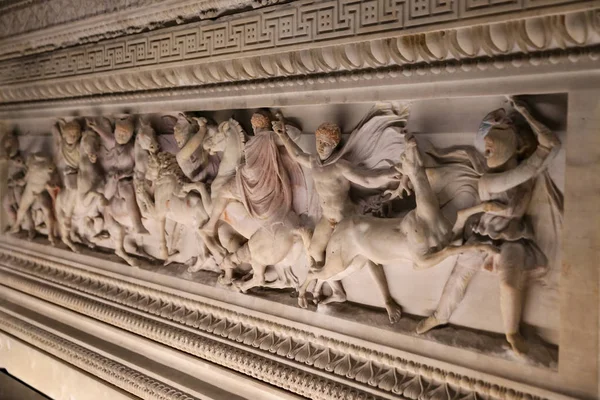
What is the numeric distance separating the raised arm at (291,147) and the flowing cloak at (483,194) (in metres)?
0.61

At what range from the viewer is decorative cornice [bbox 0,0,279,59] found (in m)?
2.80

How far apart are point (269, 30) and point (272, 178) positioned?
2.51 ft

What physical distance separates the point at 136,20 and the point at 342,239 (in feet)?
6.39

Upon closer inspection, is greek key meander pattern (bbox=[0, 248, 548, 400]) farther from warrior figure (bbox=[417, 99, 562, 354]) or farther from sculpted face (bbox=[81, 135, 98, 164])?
sculpted face (bbox=[81, 135, 98, 164])

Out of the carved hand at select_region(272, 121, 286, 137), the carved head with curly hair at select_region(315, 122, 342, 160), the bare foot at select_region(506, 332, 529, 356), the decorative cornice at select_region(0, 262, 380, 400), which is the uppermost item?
the carved hand at select_region(272, 121, 286, 137)

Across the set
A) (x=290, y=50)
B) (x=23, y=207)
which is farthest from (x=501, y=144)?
(x=23, y=207)

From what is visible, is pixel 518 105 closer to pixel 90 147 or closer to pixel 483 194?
pixel 483 194

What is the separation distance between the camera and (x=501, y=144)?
1940 mm

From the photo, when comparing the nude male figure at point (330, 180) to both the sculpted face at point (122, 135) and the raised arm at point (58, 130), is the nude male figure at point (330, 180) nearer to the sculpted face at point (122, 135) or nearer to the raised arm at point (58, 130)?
the sculpted face at point (122, 135)

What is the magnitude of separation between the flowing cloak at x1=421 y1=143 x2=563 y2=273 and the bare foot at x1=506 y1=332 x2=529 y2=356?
0.28 metres

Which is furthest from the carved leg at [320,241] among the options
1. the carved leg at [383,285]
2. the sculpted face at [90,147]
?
the sculpted face at [90,147]

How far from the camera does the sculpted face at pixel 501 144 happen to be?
1.94m

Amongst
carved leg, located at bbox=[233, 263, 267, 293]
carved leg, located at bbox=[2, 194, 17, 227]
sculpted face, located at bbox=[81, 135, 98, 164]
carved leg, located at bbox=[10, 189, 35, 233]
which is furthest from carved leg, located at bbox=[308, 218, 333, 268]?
carved leg, located at bbox=[2, 194, 17, 227]

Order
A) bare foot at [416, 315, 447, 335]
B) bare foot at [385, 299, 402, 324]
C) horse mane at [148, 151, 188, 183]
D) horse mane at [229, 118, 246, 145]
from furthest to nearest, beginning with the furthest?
horse mane at [148, 151, 188, 183] → horse mane at [229, 118, 246, 145] → bare foot at [385, 299, 402, 324] → bare foot at [416, 315, 447, 335]
